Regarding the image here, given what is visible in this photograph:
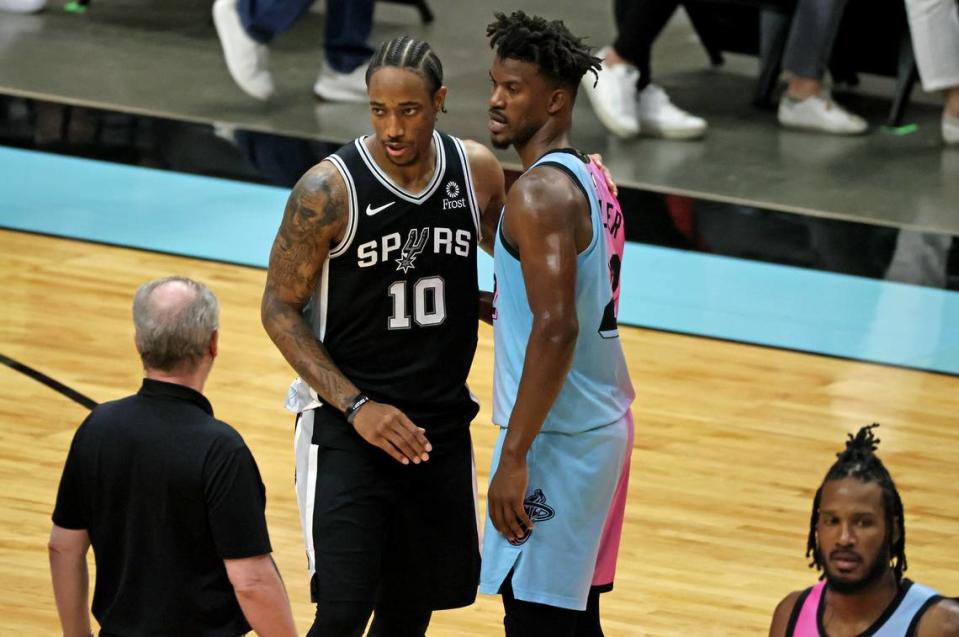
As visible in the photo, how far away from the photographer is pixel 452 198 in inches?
146

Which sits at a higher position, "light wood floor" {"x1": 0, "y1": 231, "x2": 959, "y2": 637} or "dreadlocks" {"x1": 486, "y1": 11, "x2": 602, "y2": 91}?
"dreadlocks" {"x1": 486, "y1": 11, "x2": 602, "y2": 91}

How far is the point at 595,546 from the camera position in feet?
11.6

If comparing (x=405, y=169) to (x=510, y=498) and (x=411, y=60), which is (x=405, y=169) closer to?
(x=411, y=60)

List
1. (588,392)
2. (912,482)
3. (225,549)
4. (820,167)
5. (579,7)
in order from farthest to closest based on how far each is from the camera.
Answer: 1. (579,7)
2. (820,167)
3. (912,482)
4. (588,392)
5. (225,549)

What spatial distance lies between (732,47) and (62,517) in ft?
25.8

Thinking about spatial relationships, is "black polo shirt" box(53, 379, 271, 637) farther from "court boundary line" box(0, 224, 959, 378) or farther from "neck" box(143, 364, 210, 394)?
"court boundary line" box(0, 224, 959, 378)

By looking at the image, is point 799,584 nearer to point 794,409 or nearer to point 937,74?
point 794,409

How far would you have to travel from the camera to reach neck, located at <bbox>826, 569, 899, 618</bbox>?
2.92 meters

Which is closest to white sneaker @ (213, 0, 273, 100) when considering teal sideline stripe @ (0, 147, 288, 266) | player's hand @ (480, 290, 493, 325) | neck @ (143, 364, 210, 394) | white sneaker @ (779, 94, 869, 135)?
teal sideline stripe @ (0, 147, 288, 266)

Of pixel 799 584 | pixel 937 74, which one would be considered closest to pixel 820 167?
pixel 937 74

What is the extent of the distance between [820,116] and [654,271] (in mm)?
2444

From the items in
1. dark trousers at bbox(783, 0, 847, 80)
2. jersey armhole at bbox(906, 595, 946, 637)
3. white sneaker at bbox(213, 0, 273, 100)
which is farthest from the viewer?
white sneaker at bbox(213, 0, 273, 100)

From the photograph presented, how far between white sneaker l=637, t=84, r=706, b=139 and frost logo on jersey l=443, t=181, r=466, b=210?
5783 mm

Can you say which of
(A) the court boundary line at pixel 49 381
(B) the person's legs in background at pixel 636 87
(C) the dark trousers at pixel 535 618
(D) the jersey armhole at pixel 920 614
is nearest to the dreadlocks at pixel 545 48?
(C) the dark trousers at pixel 535 618
